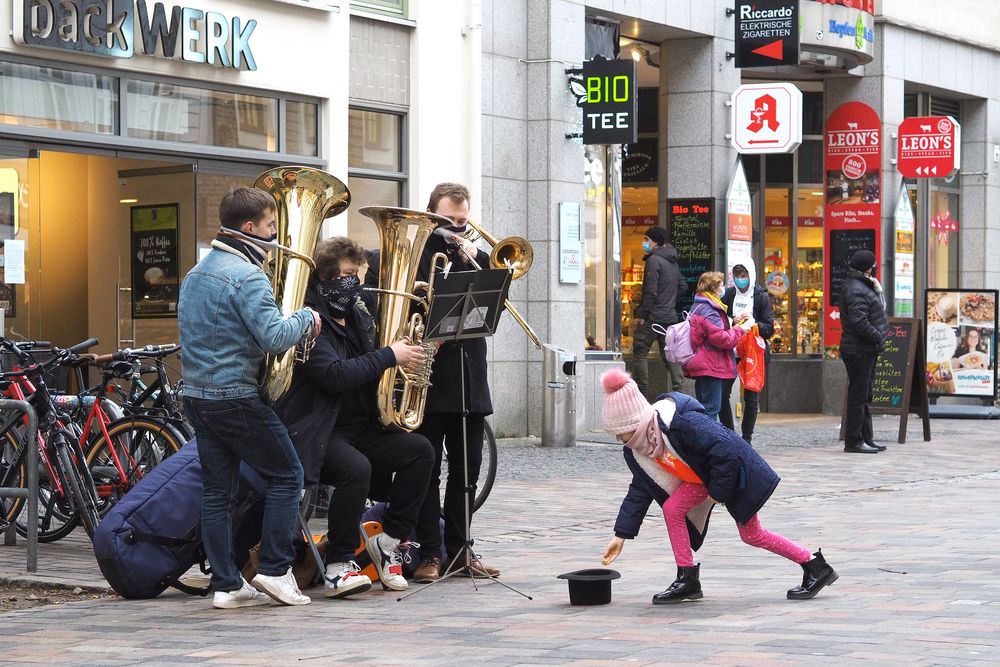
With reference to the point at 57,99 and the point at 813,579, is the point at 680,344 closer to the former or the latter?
the point at 57,99

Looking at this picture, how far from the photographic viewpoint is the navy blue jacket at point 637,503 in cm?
712

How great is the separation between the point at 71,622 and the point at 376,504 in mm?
Result: 1884

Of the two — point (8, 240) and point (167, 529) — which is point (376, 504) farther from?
point (8, 240)

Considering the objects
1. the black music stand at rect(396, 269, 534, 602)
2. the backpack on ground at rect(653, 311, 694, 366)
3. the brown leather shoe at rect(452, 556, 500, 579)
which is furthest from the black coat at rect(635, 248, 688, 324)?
the black music stand at rect(396, 269, 534, 602)

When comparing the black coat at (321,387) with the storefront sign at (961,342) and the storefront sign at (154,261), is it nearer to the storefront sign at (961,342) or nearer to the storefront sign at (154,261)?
the storefront sign at (154,261)

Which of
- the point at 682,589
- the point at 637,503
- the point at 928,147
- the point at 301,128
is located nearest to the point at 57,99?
the point at 301,128

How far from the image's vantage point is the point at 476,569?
317 inches

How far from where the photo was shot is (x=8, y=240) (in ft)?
41.8

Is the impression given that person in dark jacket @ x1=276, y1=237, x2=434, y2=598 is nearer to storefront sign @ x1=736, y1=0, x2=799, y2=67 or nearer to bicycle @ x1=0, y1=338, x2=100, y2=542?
bicycle @ x1=0, y1=338, x2=100, y2=542

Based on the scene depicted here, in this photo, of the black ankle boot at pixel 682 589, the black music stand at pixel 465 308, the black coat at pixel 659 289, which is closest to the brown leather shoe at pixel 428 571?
the black music stand at pixel 465 308


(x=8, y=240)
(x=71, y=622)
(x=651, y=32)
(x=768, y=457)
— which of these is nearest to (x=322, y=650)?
(x=71, y=622)

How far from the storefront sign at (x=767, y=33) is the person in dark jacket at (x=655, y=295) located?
227cm

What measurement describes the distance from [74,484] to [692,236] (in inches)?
482

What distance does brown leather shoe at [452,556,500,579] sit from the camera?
8.00 meters
